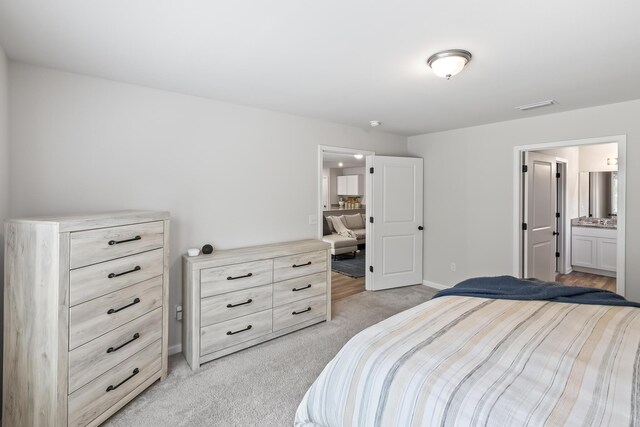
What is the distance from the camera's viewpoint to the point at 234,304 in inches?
99.4

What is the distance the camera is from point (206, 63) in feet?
6.75

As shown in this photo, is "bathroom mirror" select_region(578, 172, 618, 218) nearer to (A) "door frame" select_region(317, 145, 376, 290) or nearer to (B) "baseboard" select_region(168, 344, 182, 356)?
(A) "door frame" select_region(317, 145, 376, 290)

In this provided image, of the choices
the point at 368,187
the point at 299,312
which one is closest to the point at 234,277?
the point at 299,312

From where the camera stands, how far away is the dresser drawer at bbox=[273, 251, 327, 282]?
9.23 ft

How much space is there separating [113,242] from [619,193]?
453 cm

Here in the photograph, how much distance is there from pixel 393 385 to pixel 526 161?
359 centimetres

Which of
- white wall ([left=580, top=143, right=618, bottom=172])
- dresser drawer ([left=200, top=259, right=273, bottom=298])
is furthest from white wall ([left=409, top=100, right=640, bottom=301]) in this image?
dresser drawer ([left=200, top=259, right=273, bottom=298])

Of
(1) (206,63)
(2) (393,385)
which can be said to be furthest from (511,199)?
(1) (206,63)

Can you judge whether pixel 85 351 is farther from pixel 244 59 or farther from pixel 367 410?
pixel 244 59

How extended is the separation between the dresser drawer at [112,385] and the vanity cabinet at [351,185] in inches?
292

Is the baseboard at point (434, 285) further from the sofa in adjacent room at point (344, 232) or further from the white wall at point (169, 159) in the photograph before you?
the white wall at point (169, 159)

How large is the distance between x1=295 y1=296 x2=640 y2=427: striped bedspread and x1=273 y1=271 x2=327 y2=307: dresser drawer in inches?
49.7

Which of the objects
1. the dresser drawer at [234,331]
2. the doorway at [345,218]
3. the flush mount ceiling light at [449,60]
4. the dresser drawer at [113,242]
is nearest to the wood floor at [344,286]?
the doorway at [345,218]

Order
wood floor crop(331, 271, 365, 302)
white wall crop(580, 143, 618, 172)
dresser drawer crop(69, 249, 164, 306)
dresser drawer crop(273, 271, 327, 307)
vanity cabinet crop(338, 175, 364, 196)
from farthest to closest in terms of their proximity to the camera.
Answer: vanity cabinet crop(338, 175, 364, 196) → white wall crop(580, 143, 618, 172) → wood floor crop(331, 271, 365, 302) → dresser drawer crop(273, 271, 327, 307) → dresser drawer crop(69, 249, 164, 306)
